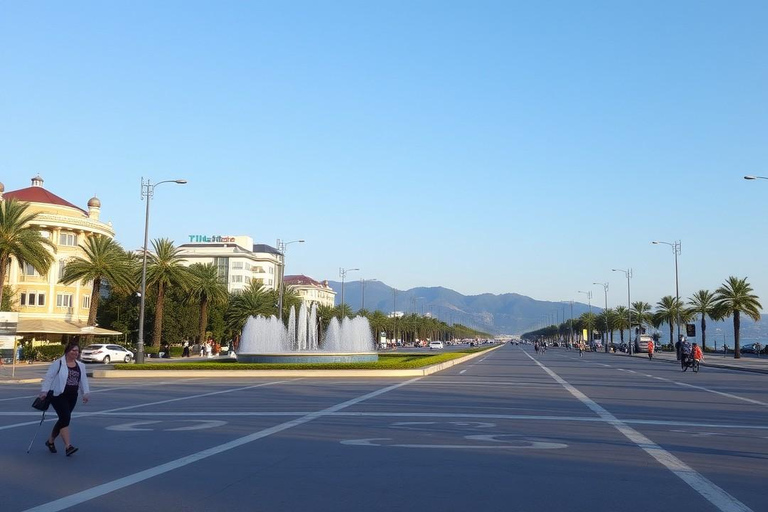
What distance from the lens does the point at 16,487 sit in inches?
355

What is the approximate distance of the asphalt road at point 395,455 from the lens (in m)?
8.33

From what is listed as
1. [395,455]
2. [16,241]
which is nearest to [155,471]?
[395,455]

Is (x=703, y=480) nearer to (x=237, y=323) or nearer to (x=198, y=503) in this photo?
(x=198, y=503)

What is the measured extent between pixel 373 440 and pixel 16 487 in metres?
5.68

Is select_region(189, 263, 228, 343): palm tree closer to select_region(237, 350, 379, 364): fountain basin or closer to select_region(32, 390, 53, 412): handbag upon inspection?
select_region(237, 350, 379, 364): fountain basin

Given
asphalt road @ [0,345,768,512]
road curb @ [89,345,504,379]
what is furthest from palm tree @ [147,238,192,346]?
asphalt road @ [0,345,768,512]

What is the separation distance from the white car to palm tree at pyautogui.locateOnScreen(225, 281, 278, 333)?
88.2 feet

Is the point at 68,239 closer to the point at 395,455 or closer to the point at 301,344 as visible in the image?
the point at 301,344

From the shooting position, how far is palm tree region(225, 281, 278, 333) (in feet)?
269

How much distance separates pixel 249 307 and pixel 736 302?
50192 millimetres

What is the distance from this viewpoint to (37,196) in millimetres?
78750

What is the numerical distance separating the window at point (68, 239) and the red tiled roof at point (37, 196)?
413 centimetres

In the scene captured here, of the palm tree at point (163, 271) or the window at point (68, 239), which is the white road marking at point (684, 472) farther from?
the window at point (68, 239)

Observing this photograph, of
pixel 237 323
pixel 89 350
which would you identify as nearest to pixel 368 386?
pixel 89 350
